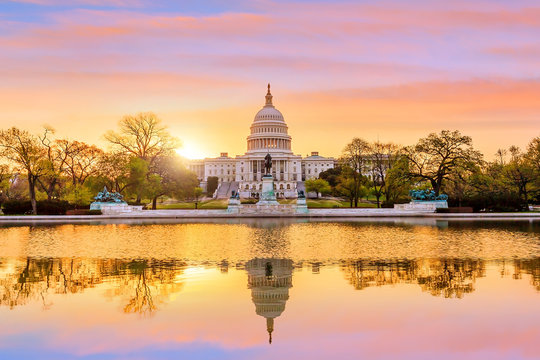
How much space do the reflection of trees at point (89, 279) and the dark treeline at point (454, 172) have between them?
4823cm

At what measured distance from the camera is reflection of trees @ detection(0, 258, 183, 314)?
14.4 m

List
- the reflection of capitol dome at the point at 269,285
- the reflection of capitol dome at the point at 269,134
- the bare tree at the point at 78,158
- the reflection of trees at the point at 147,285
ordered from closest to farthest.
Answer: the reflection of capitol dome at the point at 269,285 → the reflection of trees at the point at 147,285 → the bare tree at the point at 78,158 → the reflection of capitol dome at the point at 269,134

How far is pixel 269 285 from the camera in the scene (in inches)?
627

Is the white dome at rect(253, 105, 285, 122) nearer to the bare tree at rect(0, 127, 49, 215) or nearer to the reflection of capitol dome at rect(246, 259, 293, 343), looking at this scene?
the bare tree at rect(0, 127, 49, 215)

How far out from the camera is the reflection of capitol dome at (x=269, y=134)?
175 meters

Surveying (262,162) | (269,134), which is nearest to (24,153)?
(262,162)

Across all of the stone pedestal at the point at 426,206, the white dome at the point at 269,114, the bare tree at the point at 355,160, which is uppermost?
the white dome at the point at 269,114

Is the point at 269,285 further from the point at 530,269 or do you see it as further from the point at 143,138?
the point at 143,138

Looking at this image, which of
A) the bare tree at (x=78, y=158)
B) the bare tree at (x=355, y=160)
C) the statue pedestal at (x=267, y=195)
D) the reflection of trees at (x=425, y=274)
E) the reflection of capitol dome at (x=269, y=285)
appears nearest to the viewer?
the reflection of capitol dome at (x=269, y=285)

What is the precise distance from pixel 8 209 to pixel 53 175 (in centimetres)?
626

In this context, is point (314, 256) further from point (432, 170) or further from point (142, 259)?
point (432, 170)

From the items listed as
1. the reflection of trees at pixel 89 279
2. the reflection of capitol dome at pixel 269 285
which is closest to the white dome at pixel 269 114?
the reflection of trees at pixel 89 279

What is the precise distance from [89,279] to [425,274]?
1119cm

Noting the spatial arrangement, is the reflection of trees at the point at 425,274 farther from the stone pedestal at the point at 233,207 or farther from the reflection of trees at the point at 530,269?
the stone pedestal at the point at 233,207
